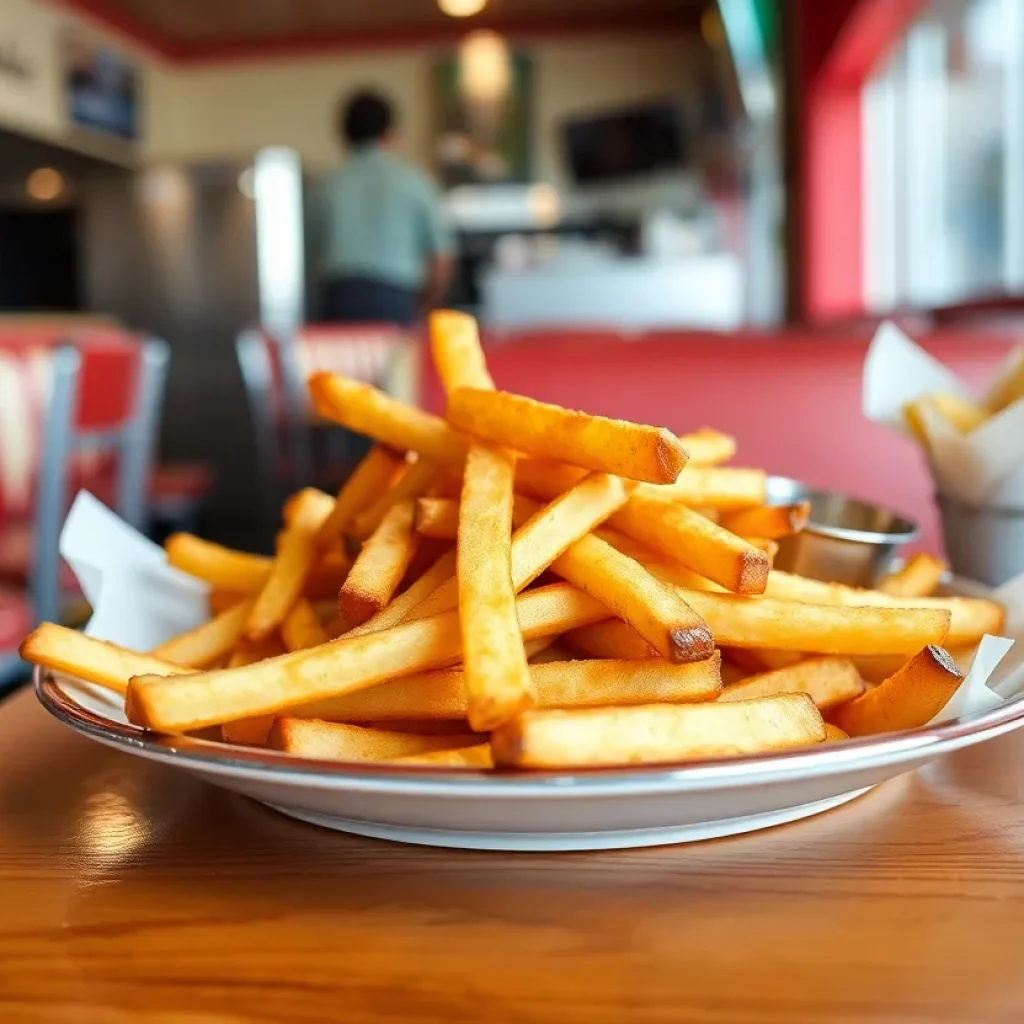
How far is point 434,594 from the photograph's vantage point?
0.63 m

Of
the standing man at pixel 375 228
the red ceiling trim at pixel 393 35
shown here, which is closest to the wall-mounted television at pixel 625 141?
the red ceiling trim at pixel 393 35

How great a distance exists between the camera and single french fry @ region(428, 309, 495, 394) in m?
0.80

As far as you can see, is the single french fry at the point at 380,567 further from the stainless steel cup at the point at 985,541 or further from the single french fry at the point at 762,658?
the stainless steel cup at the point at 985,541

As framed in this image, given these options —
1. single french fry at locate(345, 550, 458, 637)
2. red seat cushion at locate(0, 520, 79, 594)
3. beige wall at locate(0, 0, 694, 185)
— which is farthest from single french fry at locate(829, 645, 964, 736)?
beige wall at locate(0, 0, 694, 185)

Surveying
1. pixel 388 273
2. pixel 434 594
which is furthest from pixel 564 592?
pixel 388 273

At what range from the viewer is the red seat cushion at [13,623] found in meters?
1.74

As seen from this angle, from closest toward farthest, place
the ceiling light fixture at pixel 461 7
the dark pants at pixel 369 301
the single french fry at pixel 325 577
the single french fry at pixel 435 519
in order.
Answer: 1. the single french fry at pixel 435 519
2. the single french fry at pixel 325 577
3. the dark pants at pixel 369 301
4. the ceiling light fixture at pixel 461 7

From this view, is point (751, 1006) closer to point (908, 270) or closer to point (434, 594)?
point (434, 594)

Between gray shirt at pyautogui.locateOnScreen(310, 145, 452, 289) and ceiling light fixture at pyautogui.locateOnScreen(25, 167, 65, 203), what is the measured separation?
3596 millimetres

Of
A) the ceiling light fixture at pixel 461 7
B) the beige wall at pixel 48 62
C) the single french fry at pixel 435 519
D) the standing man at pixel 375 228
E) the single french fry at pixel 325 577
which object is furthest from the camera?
the ceiling light fixture at pixel 461 7

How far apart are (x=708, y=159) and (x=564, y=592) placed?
31.3 feet

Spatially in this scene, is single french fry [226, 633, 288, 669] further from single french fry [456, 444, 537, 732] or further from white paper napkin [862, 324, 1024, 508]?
white paper napkin [862, 324, 1024, 508]

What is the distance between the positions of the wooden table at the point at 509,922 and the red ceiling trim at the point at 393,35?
9530 mm

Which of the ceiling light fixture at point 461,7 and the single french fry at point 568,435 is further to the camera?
the ceiling light fixture at point 461,7
